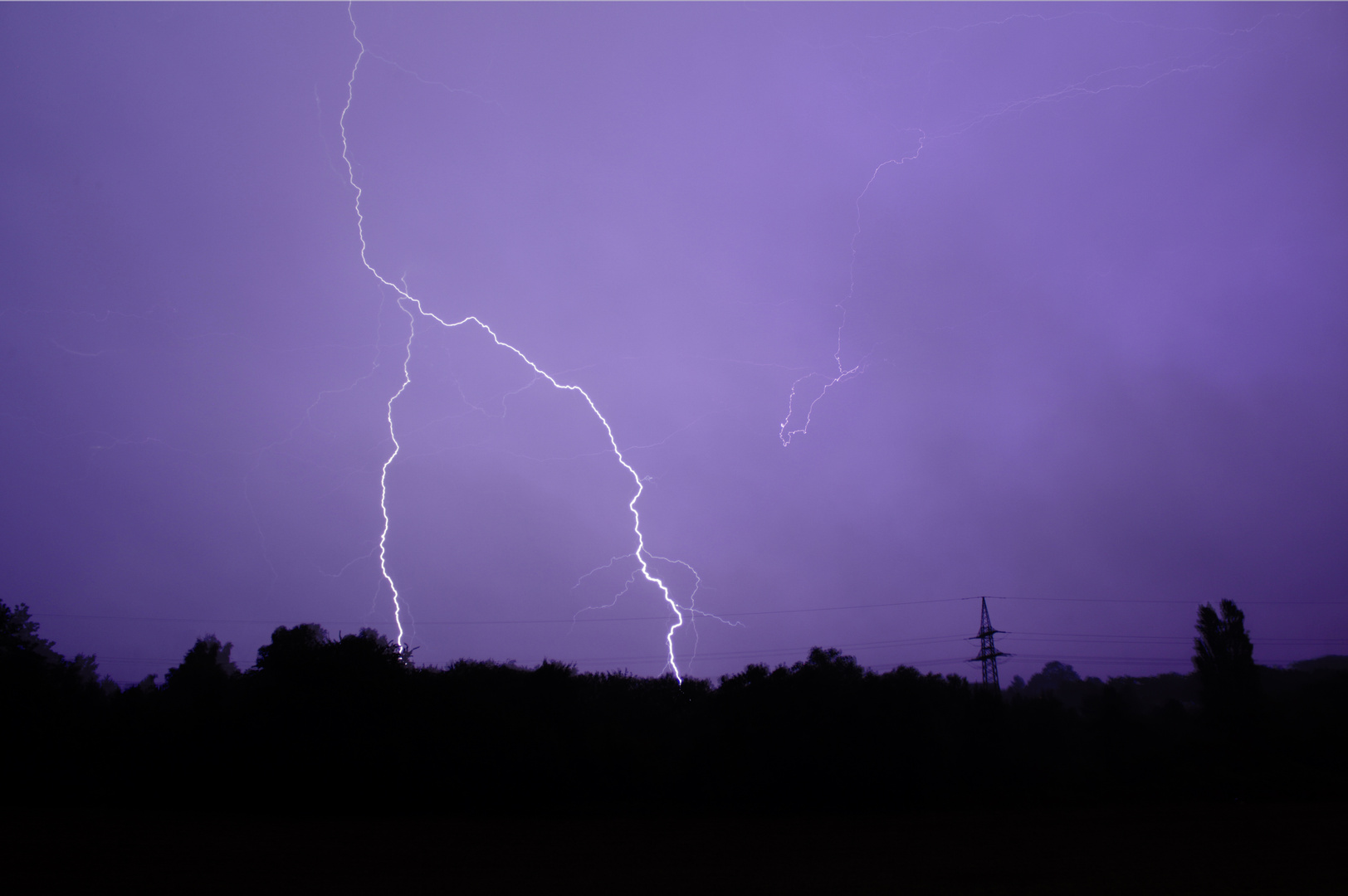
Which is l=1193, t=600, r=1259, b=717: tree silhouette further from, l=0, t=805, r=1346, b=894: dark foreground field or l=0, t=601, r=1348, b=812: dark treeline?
l=0, t=805, r=1346, b=894: dark foreground field

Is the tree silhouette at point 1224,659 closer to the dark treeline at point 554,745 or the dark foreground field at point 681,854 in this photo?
the dark treeline at point 554,745

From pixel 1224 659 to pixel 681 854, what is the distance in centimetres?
2978

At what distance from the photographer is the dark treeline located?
12.9m

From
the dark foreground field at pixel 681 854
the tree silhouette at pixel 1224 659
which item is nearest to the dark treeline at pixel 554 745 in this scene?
the dark foreground field at pixel 681 854

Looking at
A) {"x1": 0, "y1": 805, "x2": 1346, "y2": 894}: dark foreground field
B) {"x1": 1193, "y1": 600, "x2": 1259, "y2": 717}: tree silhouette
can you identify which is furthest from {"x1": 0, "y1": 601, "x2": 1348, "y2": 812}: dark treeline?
{"x1": 1193, "y1": 600, "x2": 1259, "y2": 717}: tree silhouette

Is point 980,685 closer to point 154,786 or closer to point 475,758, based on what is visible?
point 475,758

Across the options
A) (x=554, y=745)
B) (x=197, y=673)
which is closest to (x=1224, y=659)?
(x=554, y=745)

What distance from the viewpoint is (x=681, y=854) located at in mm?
9055

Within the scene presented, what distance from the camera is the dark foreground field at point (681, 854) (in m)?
6.82

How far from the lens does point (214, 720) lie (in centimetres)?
1364

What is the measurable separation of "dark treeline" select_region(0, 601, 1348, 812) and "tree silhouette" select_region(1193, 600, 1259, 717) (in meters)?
8.68

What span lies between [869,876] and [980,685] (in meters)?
11.4

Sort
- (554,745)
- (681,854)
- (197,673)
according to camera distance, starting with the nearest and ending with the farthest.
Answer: (681,854) < (554,745) < (197,673)

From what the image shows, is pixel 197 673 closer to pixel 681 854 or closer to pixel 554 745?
pixel 554 745
